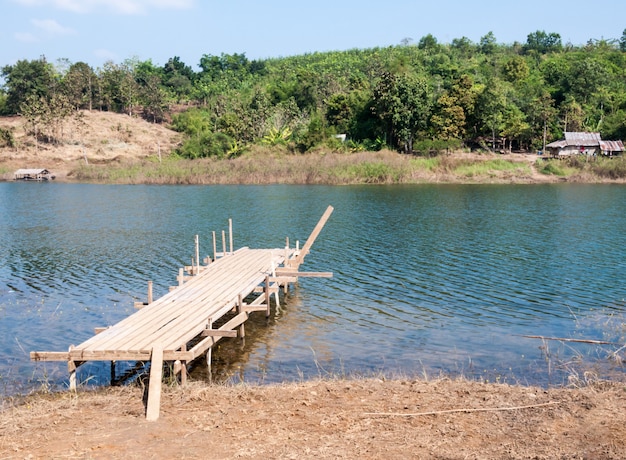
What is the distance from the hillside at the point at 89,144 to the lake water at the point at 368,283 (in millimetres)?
36939

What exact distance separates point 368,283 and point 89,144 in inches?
2746

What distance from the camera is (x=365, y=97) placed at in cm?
7306

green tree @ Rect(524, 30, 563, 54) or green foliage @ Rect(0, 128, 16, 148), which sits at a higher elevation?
green tree @ Rect(524, 30, 563, 54)

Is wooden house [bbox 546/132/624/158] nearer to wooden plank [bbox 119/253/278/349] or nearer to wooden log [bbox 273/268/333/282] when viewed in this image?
wooden log [bbox 273/268/333/282]

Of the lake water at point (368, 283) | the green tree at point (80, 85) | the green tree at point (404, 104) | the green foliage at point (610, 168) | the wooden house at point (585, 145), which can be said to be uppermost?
the green tree at point (80, 85)

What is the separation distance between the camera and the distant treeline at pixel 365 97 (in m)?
64.1

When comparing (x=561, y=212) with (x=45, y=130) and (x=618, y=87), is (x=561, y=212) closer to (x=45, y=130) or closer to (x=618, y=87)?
(x=618, y=87)

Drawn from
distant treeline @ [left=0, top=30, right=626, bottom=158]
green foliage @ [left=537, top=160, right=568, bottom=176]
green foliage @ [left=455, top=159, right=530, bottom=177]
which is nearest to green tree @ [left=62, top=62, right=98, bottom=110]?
distant treeline @ [left=0, top=30, right=626, bottom=158]

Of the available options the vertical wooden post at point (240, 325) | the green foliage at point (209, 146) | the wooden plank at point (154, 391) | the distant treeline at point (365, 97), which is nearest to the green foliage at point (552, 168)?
the distant treeline at point (365, 97)

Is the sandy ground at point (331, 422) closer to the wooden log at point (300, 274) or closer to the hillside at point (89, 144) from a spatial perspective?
the wooden log at point (300, 274)

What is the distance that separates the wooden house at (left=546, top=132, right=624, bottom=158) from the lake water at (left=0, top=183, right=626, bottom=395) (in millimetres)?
19641

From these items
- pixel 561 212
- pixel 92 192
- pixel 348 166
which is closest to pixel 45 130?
pixel 92 192

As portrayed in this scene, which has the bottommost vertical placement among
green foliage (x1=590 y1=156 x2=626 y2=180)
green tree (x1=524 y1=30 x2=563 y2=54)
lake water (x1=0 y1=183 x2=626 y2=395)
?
lake water (x1=0 y1=183 x2=626 y2=395)

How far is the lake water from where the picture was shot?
13.5 metres
